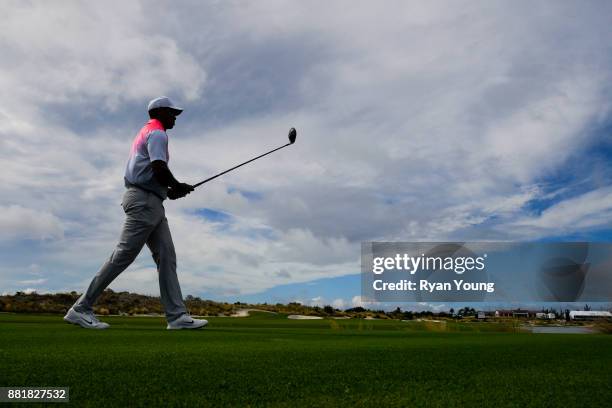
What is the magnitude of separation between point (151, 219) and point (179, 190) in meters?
0.51

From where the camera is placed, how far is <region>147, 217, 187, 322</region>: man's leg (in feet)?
23.0

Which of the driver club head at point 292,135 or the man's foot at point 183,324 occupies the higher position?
the driver club head at point 292,135

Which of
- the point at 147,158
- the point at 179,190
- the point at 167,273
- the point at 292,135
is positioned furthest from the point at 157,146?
the point at 292,135

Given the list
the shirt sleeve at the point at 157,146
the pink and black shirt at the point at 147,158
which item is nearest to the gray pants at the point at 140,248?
the pink and black shirt at the point at 147,158

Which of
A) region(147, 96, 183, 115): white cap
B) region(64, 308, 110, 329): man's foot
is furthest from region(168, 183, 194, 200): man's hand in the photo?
region(64, 308, 110, 329): man's foot

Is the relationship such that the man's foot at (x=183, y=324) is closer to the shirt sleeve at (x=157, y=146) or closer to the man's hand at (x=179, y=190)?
the man's hand at (x=179, y=190)

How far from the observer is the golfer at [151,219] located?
21.6 ft

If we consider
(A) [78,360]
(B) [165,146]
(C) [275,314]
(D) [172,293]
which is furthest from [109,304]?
(A) [78,360]

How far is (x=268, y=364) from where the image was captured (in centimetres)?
337

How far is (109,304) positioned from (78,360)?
13.1 meters

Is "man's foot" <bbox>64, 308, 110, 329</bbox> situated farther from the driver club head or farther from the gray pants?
the driver club head

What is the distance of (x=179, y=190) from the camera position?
6.83 meters

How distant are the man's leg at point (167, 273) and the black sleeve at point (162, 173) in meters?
0.68

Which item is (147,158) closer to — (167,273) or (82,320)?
(167,273)
